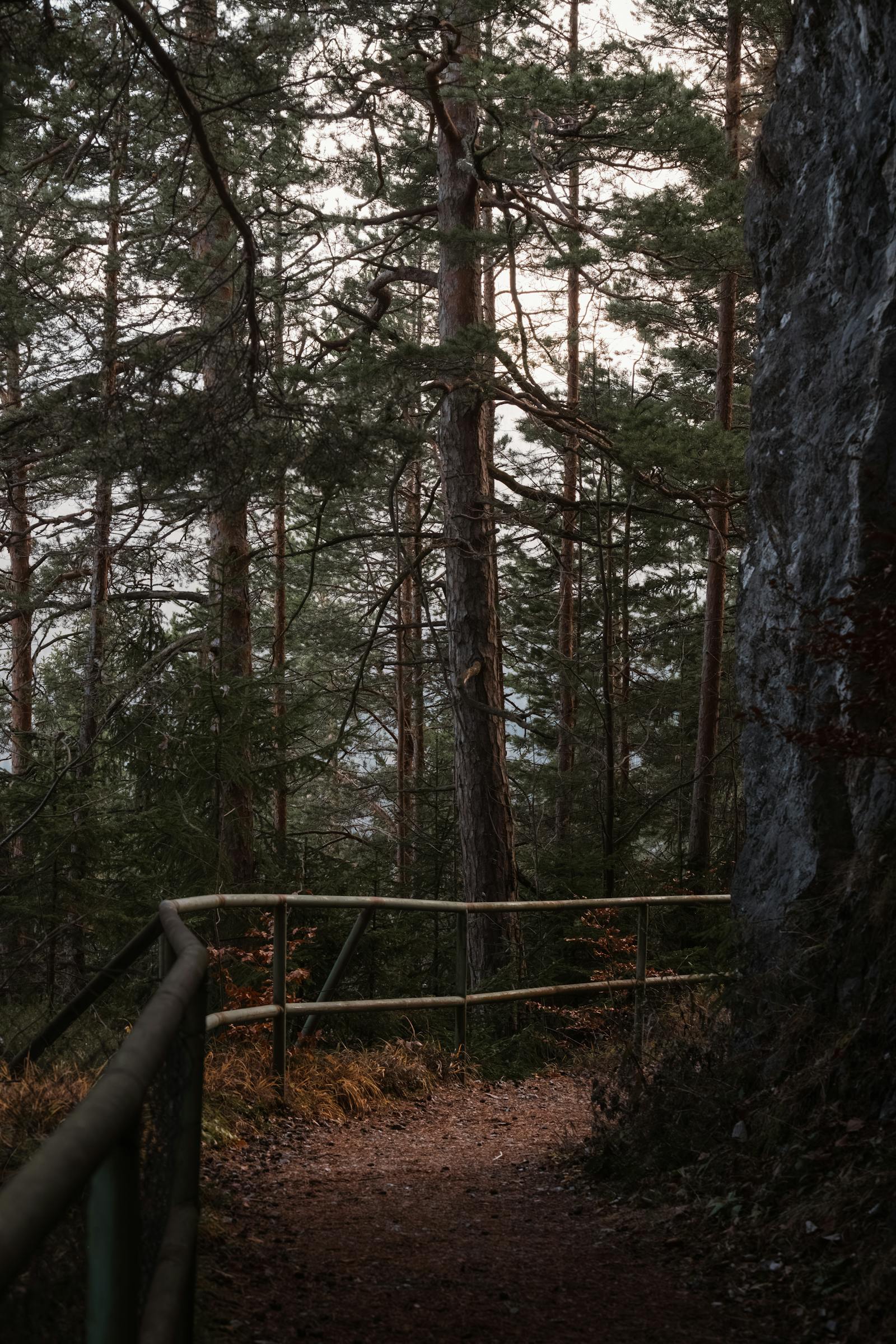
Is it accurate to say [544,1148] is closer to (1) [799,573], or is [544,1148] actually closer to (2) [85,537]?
(1) [799,573]

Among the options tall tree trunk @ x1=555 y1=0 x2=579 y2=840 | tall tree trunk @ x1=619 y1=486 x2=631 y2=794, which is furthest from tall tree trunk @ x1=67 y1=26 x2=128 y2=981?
tall tree trunk @ x1=555 y1=0 x2=579 y2=840

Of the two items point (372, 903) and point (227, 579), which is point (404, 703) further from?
point (372, 903)

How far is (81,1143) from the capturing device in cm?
144

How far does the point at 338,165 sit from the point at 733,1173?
462 inches

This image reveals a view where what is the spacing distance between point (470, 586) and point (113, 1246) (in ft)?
34.6

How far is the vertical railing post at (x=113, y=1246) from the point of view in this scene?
62.6 inches

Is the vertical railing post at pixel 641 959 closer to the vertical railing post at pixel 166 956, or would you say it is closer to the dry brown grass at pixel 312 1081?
the dry brown grass at pixel 312 1081

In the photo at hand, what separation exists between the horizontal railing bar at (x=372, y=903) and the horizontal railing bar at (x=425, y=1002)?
21.6 inches

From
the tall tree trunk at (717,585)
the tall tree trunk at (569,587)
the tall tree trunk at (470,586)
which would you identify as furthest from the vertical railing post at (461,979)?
the tall tree trunk at (569,587)

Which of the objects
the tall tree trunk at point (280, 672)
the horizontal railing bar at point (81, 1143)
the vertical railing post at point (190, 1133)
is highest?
the tall tree trunk at point (280, 672)

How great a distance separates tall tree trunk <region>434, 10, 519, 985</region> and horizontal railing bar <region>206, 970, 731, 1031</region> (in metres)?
1.38

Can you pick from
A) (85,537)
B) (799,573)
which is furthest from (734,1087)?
(85,537)

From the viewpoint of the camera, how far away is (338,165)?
43.6ft

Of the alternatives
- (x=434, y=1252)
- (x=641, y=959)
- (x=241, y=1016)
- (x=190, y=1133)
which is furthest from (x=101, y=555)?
(x=190, y=1133)
